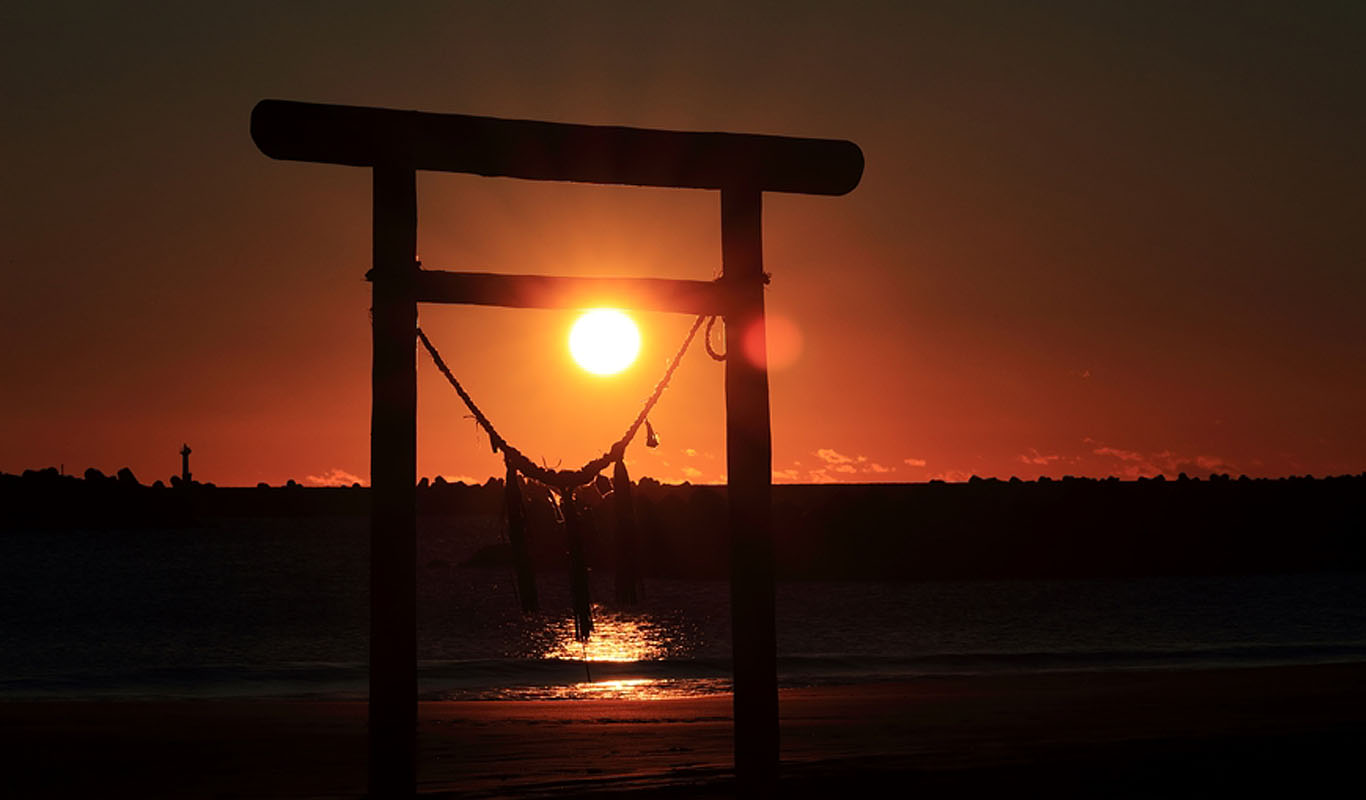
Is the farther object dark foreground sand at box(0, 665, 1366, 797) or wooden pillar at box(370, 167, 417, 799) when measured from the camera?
Answer: dark foreground sand at box(0, 665, 1366, 797)

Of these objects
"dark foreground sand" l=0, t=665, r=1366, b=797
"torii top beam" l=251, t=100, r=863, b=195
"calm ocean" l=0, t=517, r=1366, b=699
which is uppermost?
"torii top beam" l=251, t=100, r=863, b=195

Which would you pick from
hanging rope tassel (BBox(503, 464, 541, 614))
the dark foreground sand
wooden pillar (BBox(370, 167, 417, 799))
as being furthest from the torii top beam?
the dark foreground sand

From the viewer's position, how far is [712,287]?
799cm

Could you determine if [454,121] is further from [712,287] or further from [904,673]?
[904,673]

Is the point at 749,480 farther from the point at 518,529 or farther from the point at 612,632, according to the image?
the point at 612,632

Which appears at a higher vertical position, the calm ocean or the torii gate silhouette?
the torii gate silhouette

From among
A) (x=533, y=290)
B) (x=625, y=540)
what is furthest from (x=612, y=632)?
(x=533, y=290)

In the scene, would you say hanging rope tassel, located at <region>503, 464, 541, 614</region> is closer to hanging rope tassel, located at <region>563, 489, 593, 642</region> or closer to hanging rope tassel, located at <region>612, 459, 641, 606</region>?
hanging rope tassel, located at <region>563, 489, 593, 642</region>

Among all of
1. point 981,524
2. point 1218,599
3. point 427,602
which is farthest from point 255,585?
point 1218,599

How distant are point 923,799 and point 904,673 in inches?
681

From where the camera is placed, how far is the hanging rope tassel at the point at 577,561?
8.46 m

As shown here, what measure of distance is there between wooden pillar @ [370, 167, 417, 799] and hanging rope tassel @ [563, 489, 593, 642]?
134cm

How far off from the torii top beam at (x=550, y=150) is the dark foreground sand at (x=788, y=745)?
375cm

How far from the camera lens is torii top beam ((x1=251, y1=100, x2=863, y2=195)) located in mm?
7199
